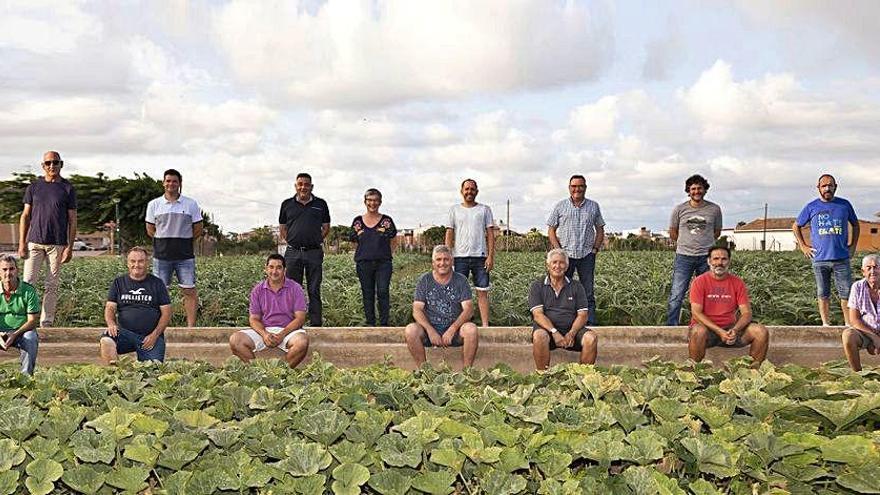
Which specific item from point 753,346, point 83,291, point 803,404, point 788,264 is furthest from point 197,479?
point 788,264

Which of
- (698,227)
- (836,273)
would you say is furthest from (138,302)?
(836,273)

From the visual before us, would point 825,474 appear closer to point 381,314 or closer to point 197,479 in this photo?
point 197,479

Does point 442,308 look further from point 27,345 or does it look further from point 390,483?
point 390,483

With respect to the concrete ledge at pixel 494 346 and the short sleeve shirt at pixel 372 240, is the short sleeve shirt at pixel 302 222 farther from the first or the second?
the concrete ledge at pixel 494 346

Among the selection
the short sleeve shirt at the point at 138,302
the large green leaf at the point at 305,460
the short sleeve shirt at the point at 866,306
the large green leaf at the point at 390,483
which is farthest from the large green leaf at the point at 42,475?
the short sleeve shirt at the point at 866,306

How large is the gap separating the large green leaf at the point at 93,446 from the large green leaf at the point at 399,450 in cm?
90

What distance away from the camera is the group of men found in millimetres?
7258

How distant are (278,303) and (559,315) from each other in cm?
262

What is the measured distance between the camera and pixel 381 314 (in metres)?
9.09

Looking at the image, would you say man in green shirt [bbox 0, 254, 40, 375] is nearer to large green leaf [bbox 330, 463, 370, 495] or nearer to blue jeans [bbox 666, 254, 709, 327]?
large green leaf [bbox 330, 463, 370, 495]

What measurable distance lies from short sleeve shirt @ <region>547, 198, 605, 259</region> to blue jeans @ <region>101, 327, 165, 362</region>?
14.0ft

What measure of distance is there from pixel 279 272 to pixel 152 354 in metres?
1.37

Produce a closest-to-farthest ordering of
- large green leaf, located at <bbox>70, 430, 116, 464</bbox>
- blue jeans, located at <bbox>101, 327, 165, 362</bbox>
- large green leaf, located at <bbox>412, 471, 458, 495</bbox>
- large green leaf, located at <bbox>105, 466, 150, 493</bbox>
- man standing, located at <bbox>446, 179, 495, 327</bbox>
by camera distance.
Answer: large green leaf, located at <bbox>412, 471, 458, 495</bbox> < large green leaf, located at <bbox>105, 466, 150, 493</bbox> < large green leaf, located at <bbox>70, 430, 116, 464</bbox> < blue jeans, located at <bbox>101, 327, 165, 362</bbox> < man standing, located at <bbox>446, 179, 495, 327</bbox>

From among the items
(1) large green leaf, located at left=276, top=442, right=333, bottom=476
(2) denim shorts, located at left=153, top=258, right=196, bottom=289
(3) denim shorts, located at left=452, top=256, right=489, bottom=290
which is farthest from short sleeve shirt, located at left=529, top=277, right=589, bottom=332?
(1) large green leaf, located at left=276, top=442, right=333, bottom=476
